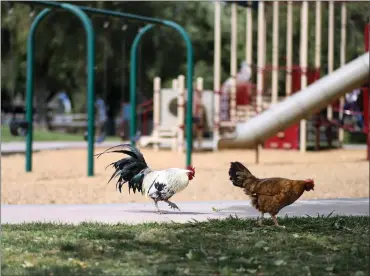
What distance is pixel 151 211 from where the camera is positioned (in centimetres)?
1011

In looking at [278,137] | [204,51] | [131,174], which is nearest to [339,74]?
[278,137]

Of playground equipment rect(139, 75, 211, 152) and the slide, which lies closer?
the slide

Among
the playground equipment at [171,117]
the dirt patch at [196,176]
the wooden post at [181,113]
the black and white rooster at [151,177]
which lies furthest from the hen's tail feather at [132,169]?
the playground equipment at [171,117]

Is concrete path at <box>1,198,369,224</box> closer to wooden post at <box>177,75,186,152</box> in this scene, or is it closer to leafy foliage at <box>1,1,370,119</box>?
wooden post at <box>177,75,186,152</box>

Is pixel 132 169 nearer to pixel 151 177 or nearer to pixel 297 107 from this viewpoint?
pixel 151 177

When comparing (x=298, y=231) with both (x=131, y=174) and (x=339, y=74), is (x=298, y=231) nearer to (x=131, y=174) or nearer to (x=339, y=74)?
(x=131, y=174)

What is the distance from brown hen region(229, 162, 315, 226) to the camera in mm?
8008

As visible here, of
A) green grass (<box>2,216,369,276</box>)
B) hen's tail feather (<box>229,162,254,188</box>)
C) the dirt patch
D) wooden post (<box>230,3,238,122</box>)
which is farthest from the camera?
wooden post (<box>230,3,238,122</box>)

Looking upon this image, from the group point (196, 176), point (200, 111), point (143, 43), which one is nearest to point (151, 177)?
point (196, 176)

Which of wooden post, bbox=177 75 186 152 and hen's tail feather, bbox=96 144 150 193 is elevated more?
wooden post, bbox=177 75 186 152

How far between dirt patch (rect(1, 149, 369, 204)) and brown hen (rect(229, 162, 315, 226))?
421 cm

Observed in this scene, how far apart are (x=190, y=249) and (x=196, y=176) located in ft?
27.4

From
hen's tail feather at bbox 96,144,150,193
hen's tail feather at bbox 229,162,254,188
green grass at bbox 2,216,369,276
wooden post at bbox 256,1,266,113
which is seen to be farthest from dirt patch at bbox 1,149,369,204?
hen's tail feather at bbox 229,162,254,188

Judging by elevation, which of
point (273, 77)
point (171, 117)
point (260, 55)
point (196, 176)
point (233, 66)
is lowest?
point (196, 176)
